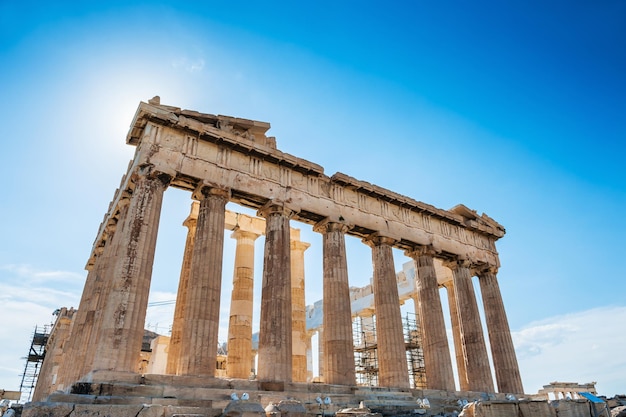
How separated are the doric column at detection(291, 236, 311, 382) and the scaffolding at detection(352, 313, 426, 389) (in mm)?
9808

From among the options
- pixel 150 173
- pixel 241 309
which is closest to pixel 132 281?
pixel 150 173

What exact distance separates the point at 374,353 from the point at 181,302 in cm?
1877

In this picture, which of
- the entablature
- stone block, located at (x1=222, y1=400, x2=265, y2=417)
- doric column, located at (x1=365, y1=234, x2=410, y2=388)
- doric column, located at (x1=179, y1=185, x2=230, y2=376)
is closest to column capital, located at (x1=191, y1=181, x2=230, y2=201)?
doric column, located at (x1=179, y1=185, x2=230, y2=376)

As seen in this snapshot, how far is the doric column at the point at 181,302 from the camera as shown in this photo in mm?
17922

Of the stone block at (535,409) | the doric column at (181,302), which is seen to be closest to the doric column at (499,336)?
the stone block at (535,409)

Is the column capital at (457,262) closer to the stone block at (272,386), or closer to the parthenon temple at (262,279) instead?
the parthenon temple at (262,279)

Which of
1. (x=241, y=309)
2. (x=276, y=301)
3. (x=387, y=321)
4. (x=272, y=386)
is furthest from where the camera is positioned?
(x=241, y=309)

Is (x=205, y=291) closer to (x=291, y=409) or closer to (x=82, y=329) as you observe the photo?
(x=82, y=329)

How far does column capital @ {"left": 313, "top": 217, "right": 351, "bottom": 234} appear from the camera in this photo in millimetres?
21906

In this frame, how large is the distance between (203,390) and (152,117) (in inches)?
428

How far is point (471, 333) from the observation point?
2484cm

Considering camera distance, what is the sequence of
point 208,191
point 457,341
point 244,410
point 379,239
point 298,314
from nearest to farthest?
point 244,410
point 208,191
point 379,239
point 298,314
point 457,341

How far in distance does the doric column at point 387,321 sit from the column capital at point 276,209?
5449 mm

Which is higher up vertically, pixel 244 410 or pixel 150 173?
pixel 150 173
